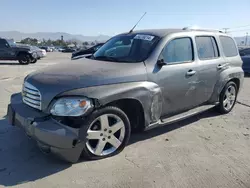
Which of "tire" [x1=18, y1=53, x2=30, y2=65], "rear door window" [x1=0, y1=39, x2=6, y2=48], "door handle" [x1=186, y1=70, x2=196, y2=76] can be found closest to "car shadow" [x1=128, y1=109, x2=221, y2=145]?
"door handle" [x1=186, y1=70, x2=196, y2=76]

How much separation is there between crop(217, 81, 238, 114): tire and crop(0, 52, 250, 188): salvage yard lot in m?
0.87

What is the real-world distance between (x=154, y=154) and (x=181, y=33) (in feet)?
6.95

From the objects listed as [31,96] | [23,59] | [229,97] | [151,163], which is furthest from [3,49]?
[151,163]

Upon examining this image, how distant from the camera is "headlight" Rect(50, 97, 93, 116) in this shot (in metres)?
3.04

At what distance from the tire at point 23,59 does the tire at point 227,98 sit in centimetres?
1463

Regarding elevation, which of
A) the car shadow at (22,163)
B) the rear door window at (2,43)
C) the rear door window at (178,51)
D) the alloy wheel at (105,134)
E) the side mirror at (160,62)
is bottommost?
the car shadow at (22,163)

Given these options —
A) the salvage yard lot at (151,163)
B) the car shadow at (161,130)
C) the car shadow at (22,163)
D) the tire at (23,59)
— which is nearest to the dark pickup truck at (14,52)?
the tire at (23,59)

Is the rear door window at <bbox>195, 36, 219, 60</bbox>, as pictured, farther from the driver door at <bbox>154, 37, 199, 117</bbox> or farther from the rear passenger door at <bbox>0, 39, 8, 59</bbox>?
the rear passenger door at <bbox>0, 39, 8, 59</bbox>

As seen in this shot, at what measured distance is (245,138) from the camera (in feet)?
14.2

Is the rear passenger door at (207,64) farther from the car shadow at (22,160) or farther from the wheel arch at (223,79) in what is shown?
the car shadow at (22,160)

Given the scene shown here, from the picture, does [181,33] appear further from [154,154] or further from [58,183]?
[58,183]

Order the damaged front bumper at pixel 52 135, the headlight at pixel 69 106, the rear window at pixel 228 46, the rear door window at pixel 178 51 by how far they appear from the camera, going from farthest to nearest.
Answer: the rear window at pixel 228 46 < the rear door window at pixel 178 51 < the headlight at pixel 69 106 < the damaged front bumper at pixel 52 135

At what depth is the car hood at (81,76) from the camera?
10.3 ft

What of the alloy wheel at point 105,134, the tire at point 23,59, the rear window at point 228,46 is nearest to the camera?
the alloy wheel at point 105,134
